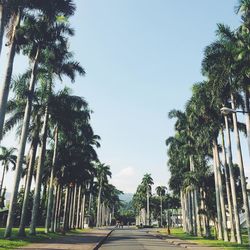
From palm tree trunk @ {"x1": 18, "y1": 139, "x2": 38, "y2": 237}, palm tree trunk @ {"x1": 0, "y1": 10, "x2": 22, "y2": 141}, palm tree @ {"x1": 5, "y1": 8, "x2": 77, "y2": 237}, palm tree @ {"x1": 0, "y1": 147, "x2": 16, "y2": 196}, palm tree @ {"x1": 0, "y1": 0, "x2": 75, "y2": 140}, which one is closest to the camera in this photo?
palm tree trunk @ {"x1": 0, "y1": 10, "x2": 22, "y2": 141}

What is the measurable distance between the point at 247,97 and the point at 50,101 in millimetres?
16383

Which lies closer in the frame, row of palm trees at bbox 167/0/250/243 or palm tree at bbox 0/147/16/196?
row of palm trees at bbox 167/0/250/243

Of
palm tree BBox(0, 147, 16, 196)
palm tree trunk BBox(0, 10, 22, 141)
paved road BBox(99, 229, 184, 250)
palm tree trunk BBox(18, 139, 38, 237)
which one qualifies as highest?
palm tree BBox(0, 147, 16, 196)

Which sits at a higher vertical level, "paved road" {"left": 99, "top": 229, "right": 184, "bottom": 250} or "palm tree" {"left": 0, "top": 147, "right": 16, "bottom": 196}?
"palm tree" {"left": 0, "top": 147, "right": 16, "bottom": 196}

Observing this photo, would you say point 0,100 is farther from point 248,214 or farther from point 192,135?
point 192,135

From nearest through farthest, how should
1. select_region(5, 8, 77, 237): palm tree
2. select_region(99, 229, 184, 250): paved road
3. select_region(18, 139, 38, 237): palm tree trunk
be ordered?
select_region(99, 229, 184, 250): paved road → select_region(5, 8, 77, 237): palm tree → select_region(18, 139, 38, 237): palm tree trunk

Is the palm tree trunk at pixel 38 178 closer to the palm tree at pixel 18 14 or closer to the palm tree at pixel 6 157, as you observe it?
the palm tree at pixel 18 14

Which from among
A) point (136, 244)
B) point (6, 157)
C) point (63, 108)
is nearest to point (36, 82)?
point (63, 108)

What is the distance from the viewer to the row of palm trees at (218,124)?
27766 millimetres

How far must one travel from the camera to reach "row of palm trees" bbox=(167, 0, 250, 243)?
27766 mm

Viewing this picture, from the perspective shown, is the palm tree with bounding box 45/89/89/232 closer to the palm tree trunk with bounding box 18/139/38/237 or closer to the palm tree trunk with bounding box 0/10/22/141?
the palm tree trunk with bounding box 18/139/38/237

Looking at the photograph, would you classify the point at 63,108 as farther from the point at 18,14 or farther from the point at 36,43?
the point at 18,14

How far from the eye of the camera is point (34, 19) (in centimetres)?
2841

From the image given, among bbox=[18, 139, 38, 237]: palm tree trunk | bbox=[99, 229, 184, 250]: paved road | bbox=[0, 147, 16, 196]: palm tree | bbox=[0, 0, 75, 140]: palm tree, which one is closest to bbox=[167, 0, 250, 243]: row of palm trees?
bbox=[99, 229, 184, 250]: paved road
